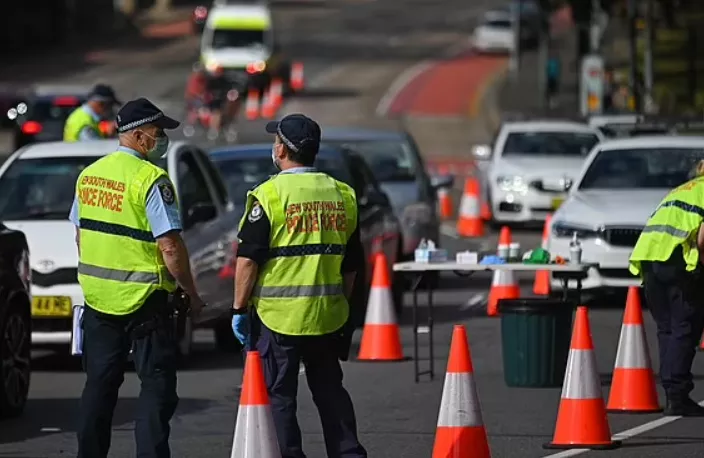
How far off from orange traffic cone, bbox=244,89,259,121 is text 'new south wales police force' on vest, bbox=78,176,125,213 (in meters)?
40.6

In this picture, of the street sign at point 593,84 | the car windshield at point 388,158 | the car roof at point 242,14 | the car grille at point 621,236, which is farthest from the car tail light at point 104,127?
the car roof at point 242,14

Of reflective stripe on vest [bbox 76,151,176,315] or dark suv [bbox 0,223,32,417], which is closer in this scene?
reflective stripe on vest [bbox 76,151,176,315]

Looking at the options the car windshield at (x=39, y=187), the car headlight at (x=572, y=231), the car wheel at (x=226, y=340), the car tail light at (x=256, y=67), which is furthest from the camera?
the car tail light at (x=256, y=67)

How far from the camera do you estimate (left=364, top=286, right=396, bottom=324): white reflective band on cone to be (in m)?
14.6

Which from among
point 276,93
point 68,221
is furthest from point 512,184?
point 276,93

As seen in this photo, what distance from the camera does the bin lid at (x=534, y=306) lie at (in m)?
12.8

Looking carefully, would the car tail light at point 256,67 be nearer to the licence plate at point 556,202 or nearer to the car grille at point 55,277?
the licence plate at point 556,202

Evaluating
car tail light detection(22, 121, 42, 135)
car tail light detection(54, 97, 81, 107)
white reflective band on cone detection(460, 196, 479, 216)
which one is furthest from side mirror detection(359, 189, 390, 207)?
car tail light detection(54, 97, 81, 107)

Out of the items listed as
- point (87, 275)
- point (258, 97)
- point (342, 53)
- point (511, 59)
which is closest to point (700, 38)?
point (258, 97)

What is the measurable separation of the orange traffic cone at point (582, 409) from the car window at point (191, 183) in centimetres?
519

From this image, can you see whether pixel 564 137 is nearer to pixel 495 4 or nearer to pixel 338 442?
pixel 338 442

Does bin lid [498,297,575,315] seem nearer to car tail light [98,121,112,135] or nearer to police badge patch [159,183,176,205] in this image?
police badge patch [159,183,176,205]

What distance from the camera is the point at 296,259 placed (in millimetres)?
8383

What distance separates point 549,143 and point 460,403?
57.4 feet
